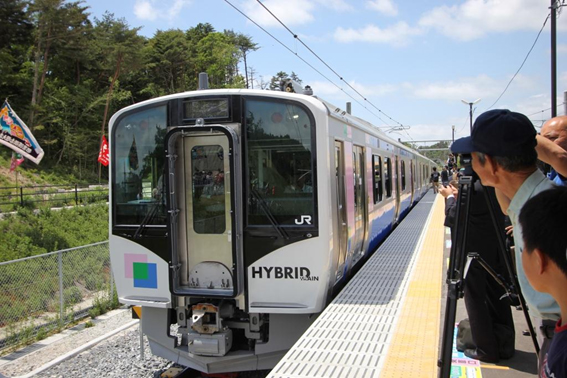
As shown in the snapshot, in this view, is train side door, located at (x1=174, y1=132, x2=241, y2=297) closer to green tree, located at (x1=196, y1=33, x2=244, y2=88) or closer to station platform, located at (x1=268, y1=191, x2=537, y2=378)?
station platform, located at (x1=268, y1=191, x2=537, y2=378)

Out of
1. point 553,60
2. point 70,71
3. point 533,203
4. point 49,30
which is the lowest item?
point 533,203

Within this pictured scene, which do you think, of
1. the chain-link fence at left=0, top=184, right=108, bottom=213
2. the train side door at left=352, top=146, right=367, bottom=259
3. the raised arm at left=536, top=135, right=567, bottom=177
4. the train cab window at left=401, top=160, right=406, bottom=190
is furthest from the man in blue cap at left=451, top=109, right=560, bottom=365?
the chain-link fence at left=0, top=184, right=108, bottom=213

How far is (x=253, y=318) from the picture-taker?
5000 millimetres

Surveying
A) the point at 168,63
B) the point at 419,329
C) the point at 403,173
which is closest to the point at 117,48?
the point at 168,63

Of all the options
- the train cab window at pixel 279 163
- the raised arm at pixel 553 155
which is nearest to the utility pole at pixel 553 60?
the train cab window at pixel 279 163

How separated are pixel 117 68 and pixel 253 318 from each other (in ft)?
140

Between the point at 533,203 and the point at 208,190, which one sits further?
the point at 208,190

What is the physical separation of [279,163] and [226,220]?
805 mm

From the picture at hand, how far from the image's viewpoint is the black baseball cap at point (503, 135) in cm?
210

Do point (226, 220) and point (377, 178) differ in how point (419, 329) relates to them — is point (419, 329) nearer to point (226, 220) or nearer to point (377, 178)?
point (226, 220)

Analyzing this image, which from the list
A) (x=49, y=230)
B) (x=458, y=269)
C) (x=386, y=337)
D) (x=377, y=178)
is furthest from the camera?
(x=49, y=230)

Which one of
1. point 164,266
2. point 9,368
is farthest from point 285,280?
point 9,368

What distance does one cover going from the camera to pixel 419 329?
13.5ft

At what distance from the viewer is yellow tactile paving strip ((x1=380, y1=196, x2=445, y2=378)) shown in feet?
11.2
